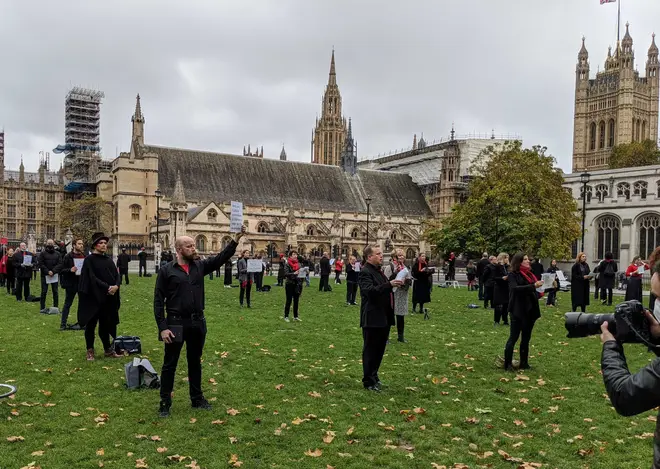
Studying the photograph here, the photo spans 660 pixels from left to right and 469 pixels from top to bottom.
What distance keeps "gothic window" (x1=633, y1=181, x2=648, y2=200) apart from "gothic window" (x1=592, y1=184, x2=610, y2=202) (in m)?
2.46

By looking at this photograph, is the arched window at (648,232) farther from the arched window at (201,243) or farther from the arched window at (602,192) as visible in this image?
the arched window at (201,243)

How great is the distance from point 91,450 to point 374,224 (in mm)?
67923

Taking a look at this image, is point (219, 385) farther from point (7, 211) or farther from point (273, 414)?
point (7, 211)

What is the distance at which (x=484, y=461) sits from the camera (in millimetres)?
5746

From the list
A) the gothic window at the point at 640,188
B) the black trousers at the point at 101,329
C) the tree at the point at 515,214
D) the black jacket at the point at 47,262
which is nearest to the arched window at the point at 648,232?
the gothic window at the point at 640,188

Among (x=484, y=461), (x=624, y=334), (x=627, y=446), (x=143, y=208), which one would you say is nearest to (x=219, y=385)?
(x=484, y=461)

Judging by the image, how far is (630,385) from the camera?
122 inches

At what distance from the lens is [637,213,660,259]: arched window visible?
52.7m

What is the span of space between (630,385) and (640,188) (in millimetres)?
58596

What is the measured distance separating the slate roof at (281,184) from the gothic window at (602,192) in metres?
25.8

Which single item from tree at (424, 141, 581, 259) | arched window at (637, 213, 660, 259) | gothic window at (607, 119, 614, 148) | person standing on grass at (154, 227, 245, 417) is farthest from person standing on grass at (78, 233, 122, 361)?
gothic window at (607, 119, 614, 148)

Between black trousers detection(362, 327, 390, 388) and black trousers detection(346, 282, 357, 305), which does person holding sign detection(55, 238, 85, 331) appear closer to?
black trousers detection(362, 327, 390, 388)

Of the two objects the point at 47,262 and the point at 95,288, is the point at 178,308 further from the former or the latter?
the point at 47,262

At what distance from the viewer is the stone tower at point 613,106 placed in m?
106
